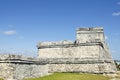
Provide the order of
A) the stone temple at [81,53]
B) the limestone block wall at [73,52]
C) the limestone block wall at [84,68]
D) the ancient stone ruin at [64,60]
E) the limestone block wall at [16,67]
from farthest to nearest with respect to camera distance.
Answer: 1. the limestone block wall at [73,52]
2. the stone temple at [81,53]
3. the limestone block wall at [84,68]
4. the ancient stone ruin at [64,60]
5. the limestone block wall at [16,67]

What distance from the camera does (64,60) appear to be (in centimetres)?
3238

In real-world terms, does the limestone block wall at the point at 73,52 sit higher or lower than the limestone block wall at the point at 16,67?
higher

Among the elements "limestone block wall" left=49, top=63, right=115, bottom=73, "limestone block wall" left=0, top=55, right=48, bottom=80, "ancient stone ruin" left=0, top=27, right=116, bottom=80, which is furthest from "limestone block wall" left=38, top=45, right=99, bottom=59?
"limestone block wall" left=0, top=55, right=48, bottom=80

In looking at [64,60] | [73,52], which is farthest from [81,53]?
[64,60]

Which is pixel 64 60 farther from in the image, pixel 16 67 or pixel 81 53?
pixel 16 67

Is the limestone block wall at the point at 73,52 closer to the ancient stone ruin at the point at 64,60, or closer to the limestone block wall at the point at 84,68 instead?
the ancient stone ruin at the point at 64,60

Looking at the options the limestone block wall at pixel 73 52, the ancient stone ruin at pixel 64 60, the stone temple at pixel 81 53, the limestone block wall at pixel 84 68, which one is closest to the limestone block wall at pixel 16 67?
the ancient stone ruin at pixel 64 60

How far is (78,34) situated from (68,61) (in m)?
7.71

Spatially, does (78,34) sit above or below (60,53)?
above

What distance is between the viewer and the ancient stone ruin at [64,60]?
83.0 feet

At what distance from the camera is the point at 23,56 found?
2700cm

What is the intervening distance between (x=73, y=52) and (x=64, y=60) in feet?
11.6

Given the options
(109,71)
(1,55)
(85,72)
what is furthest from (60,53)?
(1,55)

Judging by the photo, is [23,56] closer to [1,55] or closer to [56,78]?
[1,55]
